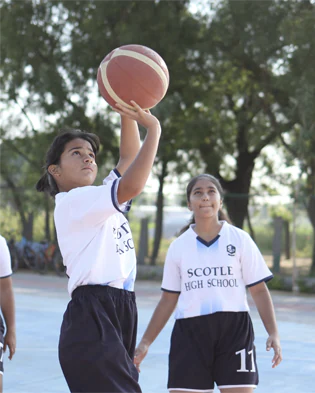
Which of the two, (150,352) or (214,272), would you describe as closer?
(214,272)

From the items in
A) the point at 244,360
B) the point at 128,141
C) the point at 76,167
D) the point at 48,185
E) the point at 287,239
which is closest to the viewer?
the point at 76,167

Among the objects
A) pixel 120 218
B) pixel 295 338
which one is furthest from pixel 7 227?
pixel 120 218

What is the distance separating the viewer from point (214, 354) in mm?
3898

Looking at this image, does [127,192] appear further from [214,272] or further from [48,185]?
[214,272]

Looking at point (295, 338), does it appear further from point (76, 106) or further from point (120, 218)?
point (76, 106)

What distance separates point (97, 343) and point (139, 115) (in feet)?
3.30

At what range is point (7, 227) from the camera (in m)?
18.2

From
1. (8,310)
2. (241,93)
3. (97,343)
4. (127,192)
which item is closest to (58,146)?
(127,192)

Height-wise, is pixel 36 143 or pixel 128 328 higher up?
pixel 36 143

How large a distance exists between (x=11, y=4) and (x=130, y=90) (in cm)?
1504

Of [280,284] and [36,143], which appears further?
[36,143]

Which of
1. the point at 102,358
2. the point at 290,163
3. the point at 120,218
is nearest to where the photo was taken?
the point at 102,358

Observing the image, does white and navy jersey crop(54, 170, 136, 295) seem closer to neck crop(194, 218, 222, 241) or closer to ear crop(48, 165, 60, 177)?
ear crop(48, 165, 60, 177)

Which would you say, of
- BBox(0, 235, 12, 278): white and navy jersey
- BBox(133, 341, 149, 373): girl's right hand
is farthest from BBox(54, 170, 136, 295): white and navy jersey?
BBox(0, 235, 12, 278): white and navy jersey
